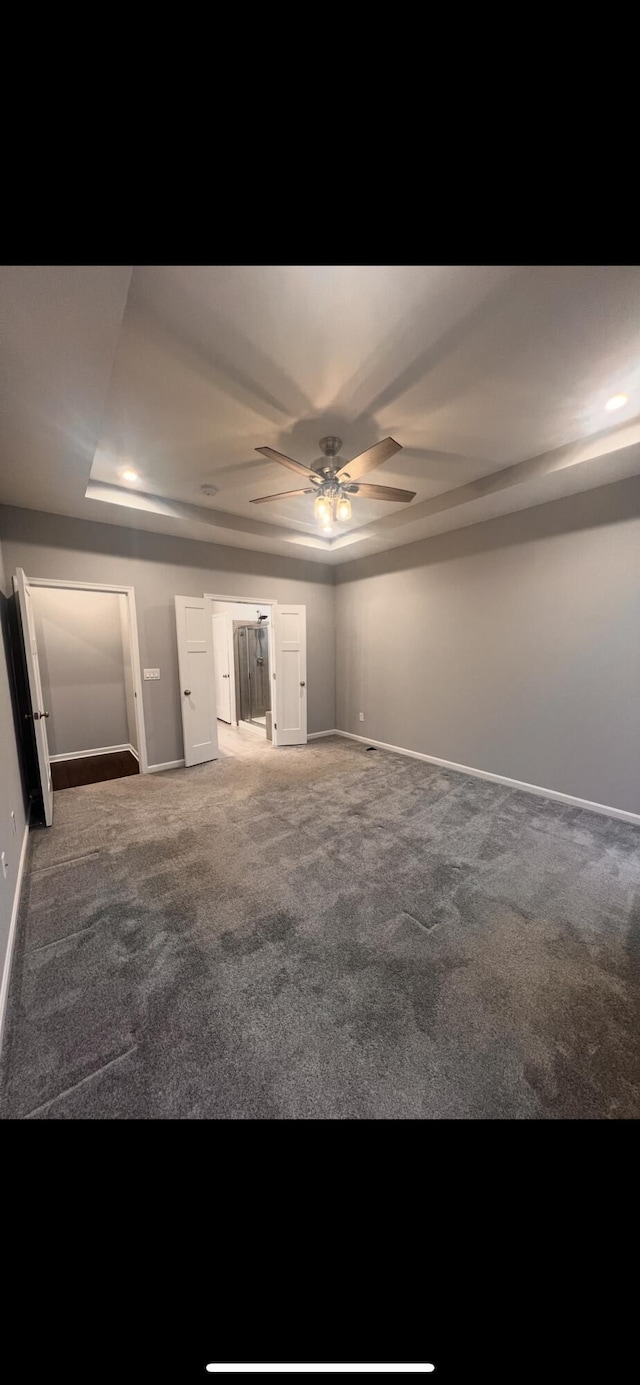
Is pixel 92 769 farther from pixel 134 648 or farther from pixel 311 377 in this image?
→ pixel 311 377

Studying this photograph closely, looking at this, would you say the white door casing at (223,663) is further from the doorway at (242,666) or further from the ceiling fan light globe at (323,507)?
the ceiling fan light globe at (323,507)

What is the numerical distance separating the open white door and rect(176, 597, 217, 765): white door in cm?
95

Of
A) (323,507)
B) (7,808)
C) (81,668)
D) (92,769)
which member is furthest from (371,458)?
(81,668)

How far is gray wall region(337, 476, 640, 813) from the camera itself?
3.01 metres

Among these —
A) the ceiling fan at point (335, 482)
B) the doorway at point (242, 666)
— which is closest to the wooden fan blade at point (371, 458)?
the ceiling fan at point (335, 482)

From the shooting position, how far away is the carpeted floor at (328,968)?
1188 millimetres

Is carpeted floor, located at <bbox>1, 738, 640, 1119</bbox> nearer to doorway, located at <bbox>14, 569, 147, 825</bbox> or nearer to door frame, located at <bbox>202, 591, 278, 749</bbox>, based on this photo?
doorway, located at <bbox>14, 569, 147, 825</bbox>

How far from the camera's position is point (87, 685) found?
504 cm

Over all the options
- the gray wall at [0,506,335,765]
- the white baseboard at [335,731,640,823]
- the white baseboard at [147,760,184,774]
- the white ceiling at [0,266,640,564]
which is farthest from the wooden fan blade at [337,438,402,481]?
the white baseboard at [147,760,184,774]

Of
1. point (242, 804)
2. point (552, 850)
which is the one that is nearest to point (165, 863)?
point (242, 804)

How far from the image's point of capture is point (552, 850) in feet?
8.57
